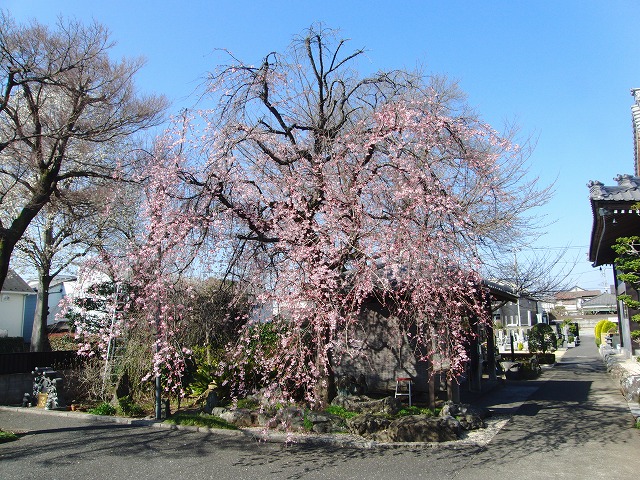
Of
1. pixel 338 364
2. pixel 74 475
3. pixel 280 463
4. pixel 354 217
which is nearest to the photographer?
pixel 74 475

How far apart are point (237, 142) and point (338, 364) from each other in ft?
21.4

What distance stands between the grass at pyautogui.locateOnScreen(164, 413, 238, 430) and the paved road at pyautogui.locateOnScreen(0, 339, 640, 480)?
0.39 metres

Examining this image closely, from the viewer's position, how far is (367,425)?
361 inches

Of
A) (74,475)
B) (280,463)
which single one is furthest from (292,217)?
(74,475)

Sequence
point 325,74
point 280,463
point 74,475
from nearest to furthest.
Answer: point 74,475 → point 280,463 → point 325,74

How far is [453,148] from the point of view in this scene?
8914 millimetres

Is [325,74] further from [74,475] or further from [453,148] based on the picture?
[74,475]

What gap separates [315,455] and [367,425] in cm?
129

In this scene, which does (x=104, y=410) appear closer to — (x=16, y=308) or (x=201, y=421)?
(x=201, y=421)

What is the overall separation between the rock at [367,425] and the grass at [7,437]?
20.5 ft

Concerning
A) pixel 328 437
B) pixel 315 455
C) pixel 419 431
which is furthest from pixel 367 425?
pixel 315 455

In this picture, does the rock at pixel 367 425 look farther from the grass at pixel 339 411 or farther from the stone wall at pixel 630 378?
the stone wall at pixel 630 378

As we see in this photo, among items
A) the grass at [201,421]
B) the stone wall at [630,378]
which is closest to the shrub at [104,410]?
the grass at [201,421]

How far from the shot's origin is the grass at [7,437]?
9.29m
